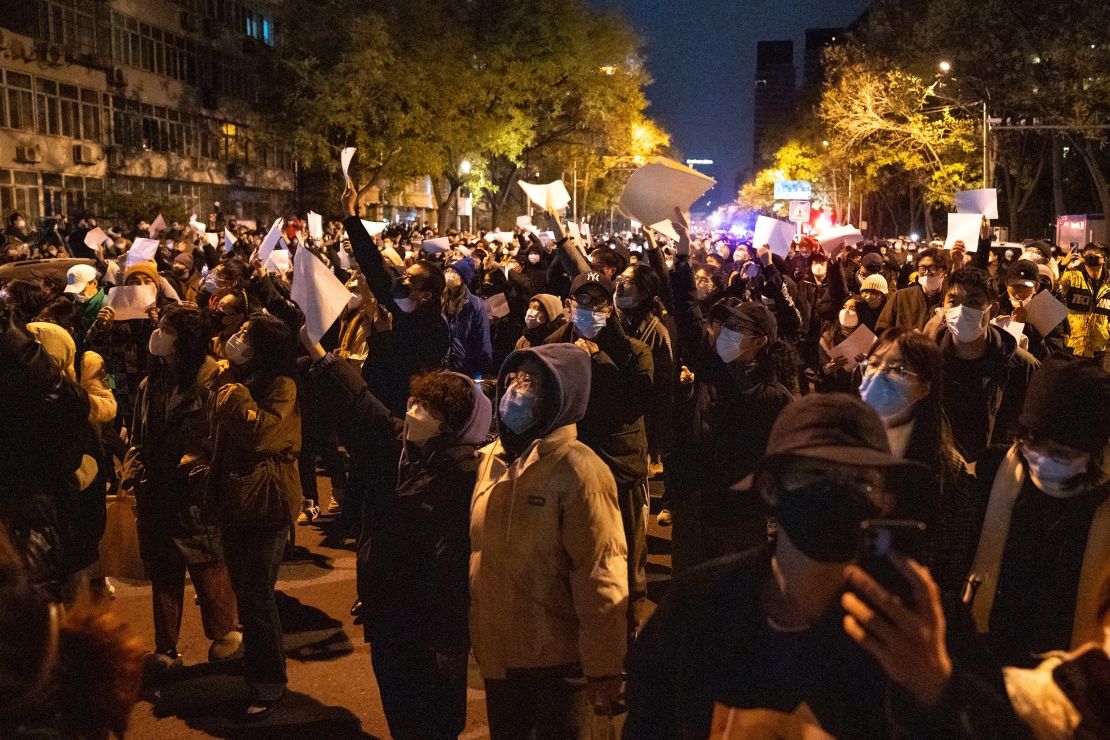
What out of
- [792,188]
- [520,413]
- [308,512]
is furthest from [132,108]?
[792,188]

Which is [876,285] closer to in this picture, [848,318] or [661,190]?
[848,318]

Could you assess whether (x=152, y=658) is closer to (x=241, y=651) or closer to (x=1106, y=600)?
(x=241, y=651)

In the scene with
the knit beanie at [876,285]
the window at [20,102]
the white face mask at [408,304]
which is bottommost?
the knit beanie at [876,285]

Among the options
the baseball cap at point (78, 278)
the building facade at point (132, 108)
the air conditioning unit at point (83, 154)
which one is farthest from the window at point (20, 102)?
the baseball cap at point (78, 278)

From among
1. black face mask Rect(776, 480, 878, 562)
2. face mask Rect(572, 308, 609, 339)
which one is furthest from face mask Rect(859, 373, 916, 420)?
face mask Rect(572, 308, 609, 339)

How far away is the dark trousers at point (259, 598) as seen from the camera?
5.21 meters

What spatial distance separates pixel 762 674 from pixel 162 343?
415cm

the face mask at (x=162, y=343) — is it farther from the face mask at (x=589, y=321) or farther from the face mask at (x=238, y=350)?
the face mask at (x=589, y=321)

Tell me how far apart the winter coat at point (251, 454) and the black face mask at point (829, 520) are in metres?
3.54

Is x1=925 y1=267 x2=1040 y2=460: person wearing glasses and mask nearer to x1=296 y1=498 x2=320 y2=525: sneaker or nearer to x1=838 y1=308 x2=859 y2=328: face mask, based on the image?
x1=838 y1=308 x2=859 y2=328: face mask

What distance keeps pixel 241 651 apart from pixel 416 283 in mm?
2273

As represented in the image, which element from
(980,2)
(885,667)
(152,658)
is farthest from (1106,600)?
(980,2)

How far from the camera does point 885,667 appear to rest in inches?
73.4

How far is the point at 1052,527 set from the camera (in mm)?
3283
